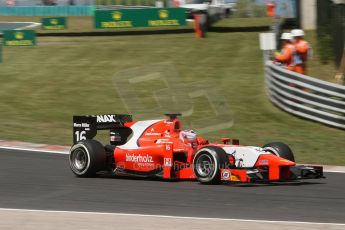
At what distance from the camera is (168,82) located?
9.55 metres

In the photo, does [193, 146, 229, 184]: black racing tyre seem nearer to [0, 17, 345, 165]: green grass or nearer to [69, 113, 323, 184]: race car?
[69, 113, 323, 184]: race car

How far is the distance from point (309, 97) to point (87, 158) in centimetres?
717

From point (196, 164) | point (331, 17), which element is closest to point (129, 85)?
point (196, 164)

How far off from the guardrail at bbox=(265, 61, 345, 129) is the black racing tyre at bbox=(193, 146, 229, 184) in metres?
6.41

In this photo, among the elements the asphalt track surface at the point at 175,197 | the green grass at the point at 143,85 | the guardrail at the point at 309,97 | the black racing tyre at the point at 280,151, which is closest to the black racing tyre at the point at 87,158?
the asphalt track surface at the point at 175,197

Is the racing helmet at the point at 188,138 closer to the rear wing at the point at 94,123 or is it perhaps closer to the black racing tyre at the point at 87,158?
the rear wing at the point at 94,123

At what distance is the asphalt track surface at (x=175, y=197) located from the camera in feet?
27.6

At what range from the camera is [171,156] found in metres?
10.4

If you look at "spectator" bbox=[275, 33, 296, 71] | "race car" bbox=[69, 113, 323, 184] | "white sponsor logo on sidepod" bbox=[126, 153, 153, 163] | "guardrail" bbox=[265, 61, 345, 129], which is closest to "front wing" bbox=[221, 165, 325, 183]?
"race car" bbox=[69, 113, 323, 184]

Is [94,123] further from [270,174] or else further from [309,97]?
[309,97]

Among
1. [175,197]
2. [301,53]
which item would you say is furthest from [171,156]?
[301,53]

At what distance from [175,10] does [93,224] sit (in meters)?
26.7

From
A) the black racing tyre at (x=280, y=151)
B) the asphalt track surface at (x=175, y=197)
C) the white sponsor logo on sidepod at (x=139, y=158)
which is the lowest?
the asphalt track surface at (x=175, y=197)

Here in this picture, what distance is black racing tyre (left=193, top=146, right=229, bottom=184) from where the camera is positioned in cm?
984
